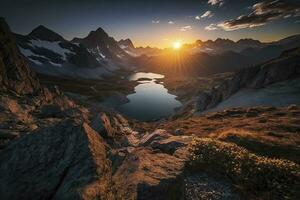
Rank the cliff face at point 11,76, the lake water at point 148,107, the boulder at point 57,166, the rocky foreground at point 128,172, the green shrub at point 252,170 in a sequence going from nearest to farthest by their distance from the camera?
the boulder at point 57,166 → the rocky foreground at point 128,172 → the green shrub at point 252,170 → the cliff face at point 11,76 → the lake water at point 148,107

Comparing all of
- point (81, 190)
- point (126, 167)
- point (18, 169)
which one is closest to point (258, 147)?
point (126, 167)

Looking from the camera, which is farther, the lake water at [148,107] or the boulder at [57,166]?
the lake water at [148,107]

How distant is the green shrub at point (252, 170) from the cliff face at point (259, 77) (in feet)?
239

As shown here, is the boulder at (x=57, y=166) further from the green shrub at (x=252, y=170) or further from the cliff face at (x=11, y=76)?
the cliff face at (x=11, y=76)

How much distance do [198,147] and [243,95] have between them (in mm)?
76535

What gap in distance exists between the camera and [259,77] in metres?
84.3

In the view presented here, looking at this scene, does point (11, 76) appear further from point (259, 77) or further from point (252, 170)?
point (259, 77)

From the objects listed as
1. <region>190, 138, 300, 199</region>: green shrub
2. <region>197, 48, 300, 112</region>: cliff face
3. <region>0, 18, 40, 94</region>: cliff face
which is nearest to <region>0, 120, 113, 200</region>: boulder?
<region>190, 138, 300, 199</region>: green shrub

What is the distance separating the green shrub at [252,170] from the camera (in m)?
12.5

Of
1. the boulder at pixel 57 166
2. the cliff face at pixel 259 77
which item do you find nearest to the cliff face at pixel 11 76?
the boulder at pixel 57 166

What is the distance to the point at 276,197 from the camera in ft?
39.1

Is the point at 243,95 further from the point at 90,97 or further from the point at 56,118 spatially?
the point at 90,97

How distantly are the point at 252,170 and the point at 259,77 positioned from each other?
79671 mm

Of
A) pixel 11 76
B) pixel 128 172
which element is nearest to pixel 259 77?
pixel 11 76
